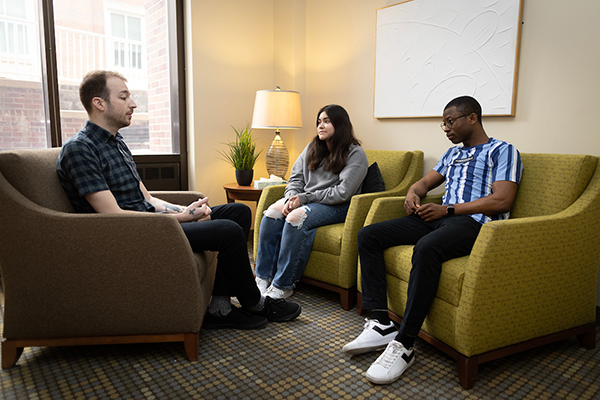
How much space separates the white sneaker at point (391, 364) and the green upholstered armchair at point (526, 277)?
0.51 feet

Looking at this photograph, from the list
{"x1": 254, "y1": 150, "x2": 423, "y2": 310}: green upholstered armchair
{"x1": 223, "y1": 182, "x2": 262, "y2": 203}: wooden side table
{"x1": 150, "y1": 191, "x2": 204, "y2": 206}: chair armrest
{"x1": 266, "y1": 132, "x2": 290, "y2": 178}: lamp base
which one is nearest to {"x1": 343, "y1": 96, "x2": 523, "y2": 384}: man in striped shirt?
{"x1": 254, "y1": 150, "x2": 423, "y2": 310}: green upholstered armchair

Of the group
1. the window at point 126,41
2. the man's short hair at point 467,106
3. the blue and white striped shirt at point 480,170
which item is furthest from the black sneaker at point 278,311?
the window at point 126,41

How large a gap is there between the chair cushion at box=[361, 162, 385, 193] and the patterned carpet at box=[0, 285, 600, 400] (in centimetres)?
98

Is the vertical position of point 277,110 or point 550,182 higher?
point 277,110

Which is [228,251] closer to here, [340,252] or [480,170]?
[340,252]

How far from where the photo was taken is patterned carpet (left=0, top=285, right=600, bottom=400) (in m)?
1.54

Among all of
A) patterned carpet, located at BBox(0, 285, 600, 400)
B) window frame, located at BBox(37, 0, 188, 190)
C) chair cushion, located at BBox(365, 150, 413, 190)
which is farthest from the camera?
window frame, located at BBox(37, 0, 188, 190)

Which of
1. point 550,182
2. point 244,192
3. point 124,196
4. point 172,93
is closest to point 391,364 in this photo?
point 550,182

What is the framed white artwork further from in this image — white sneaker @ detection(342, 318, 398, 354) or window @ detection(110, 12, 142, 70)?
window @ detection(110, 12, 142, 70)

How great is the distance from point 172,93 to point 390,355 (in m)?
2.86

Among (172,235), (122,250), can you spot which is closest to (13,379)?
(122,250)

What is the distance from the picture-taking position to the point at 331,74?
3545 millimetres

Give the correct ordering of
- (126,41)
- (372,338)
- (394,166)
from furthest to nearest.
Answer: (126,41)
(394,166)
(372,338)

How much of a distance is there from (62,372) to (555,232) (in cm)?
204
